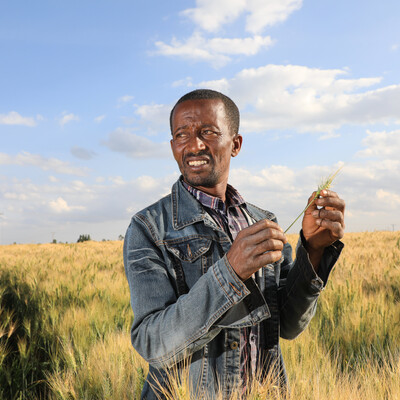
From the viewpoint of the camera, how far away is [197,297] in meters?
1.35

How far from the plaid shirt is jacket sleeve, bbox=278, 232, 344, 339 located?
25 centimetres

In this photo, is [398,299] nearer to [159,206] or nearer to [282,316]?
[282,316]

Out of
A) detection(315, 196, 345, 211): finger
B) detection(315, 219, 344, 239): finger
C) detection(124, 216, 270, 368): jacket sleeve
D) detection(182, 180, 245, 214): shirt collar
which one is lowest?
detection(124, 216, 270, 368): jacket sleeve

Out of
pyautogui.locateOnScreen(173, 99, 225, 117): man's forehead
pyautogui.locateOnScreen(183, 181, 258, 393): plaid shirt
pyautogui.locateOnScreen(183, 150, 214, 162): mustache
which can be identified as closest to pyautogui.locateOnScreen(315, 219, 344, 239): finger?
pyautogui.locateOnScreen(183, 181, 258, 393): plaid shirt

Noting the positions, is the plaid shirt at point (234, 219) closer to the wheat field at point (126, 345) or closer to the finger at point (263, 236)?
the wheat field at point (126, 345)

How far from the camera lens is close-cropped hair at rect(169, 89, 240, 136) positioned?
1768 millimetres

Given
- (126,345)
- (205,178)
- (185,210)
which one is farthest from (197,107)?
(126,345)

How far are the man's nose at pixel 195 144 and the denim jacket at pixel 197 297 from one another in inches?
7.3

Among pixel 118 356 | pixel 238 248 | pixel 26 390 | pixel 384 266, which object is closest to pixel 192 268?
pixel 238 248

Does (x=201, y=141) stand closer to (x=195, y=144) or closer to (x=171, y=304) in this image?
(x=195, y=144)

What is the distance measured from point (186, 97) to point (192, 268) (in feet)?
2.41

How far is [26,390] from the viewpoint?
324 centimetres

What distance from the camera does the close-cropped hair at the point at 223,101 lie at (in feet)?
5.80

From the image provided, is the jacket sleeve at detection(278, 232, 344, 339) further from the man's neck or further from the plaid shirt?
the man's neck
